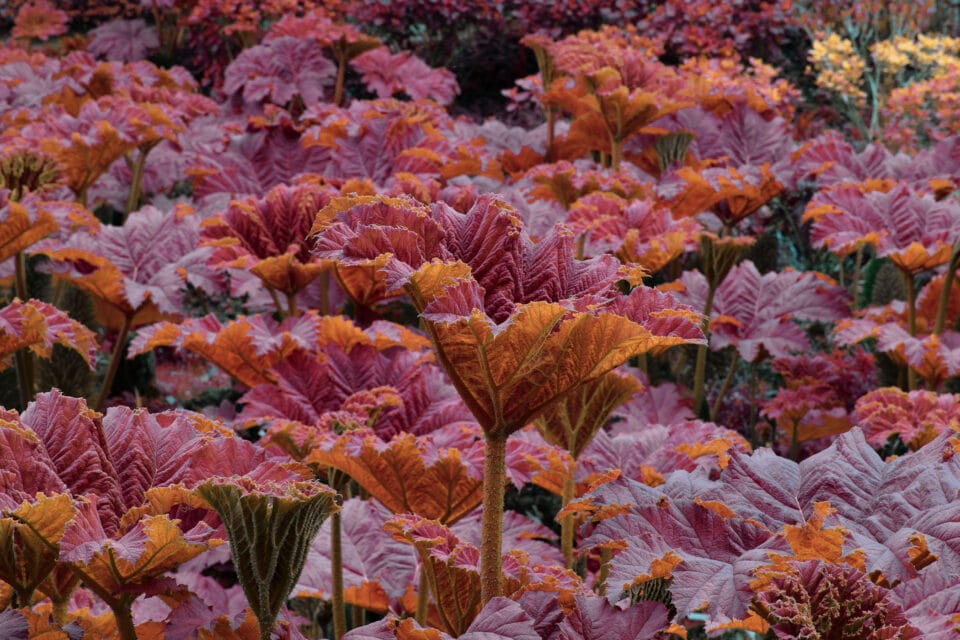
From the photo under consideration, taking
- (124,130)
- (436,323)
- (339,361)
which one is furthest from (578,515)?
(124,130)

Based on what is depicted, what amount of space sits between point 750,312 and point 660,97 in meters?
0.81

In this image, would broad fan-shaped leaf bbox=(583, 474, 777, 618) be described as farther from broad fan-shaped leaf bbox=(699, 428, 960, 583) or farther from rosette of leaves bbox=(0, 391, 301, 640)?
rosette of leaves bbox=(0, 391, 301, 640)

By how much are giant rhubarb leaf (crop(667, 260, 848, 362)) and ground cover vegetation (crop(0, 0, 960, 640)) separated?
1cm

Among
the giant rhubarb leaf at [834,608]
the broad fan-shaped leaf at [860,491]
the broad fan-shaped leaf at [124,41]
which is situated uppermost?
the giant rhubarb leaf at [834,608]

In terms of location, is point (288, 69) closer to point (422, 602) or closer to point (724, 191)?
point (724, 191)

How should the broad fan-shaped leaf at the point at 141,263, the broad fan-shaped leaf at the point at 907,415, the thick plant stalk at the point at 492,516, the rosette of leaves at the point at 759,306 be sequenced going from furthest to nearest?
the rosette of leaves at the point at 759,306
the broad fan-shaped leaf at the point at 141,263
the broad fan-shaped leaf at the point at 907,415
the thick plant stalk at the point at 492,516

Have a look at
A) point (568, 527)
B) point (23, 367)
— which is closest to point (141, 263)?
point (23, 367)

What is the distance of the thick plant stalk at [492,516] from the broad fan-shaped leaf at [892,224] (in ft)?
5.76

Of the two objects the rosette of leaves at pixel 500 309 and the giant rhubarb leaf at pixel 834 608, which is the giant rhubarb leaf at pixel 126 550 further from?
the giant rhubarb leaf at pixel 834 608

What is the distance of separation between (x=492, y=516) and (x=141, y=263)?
1.77 metres

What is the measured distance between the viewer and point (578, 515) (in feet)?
6.43

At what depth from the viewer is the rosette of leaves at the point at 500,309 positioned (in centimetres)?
118

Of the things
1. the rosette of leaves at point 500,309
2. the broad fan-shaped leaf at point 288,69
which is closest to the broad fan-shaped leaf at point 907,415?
the rosette of leaves at point 500,309

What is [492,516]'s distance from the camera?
132cm
